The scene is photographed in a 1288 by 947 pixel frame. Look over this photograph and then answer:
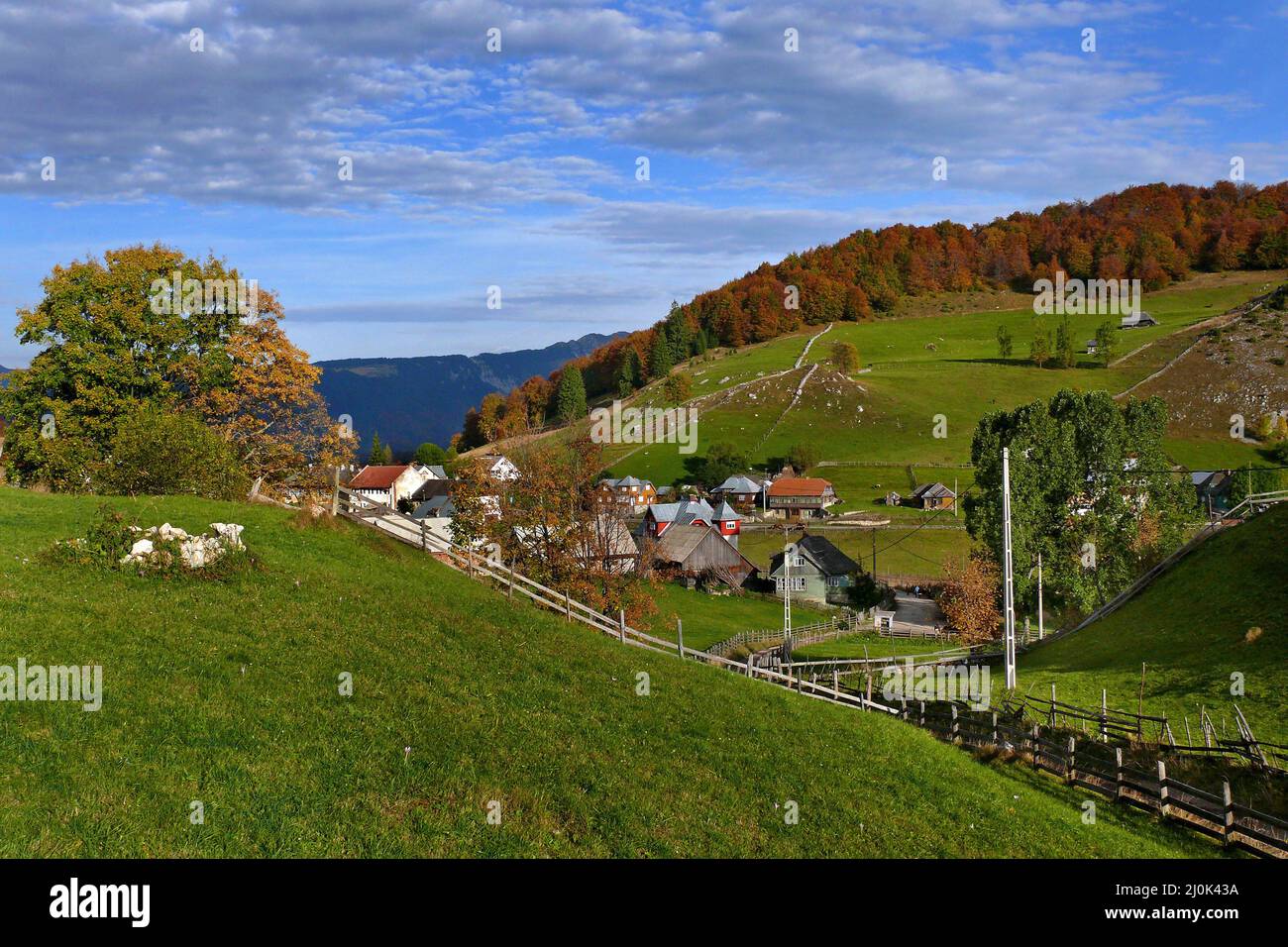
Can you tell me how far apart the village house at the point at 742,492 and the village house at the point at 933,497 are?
20028 mm

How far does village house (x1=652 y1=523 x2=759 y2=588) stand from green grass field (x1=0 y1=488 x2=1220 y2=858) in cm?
6180

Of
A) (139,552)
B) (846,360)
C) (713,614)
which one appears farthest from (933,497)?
(139,552)

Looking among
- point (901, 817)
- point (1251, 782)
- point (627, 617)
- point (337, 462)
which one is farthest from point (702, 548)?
point (901, 817)

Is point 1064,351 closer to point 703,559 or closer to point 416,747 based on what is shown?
point 703,559

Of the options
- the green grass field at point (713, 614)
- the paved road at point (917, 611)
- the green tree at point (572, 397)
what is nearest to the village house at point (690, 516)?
the green grass field at point (713, 614)

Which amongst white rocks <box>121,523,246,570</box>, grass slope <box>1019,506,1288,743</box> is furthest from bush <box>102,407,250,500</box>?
grass slope <box>1019,506,1288,743</box>

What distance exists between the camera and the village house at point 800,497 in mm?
116875

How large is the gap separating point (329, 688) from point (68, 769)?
5.09 metres

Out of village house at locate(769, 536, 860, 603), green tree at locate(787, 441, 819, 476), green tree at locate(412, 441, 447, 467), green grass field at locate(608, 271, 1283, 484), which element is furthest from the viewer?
green tree at locate(412, 441, 447, 467)

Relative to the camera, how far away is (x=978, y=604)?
2594 inches

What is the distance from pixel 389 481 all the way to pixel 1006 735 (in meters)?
120

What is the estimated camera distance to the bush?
33188mm

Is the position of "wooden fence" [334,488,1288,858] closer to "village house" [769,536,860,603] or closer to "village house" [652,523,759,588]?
"village house" [652,523,759,588]

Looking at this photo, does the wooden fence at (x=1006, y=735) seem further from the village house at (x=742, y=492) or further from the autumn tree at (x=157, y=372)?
the village house at (x=742, y=492)
